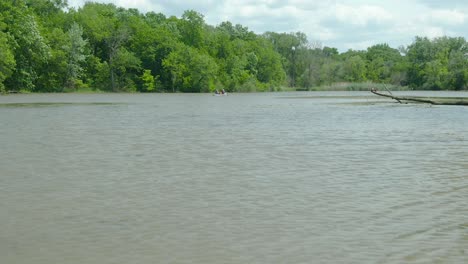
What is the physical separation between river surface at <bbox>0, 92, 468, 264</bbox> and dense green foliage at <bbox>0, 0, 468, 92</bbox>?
6951 cm

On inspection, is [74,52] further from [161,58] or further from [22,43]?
[161,58]

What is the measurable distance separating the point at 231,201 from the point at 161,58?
115 metres

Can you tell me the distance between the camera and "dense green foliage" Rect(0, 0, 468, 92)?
9400 cm

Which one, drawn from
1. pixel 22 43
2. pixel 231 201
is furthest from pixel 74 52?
pixel 231 201

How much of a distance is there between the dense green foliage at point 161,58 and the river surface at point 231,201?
69514 millimetres

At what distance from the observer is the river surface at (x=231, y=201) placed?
26.9ft

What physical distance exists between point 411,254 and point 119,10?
157621 mm

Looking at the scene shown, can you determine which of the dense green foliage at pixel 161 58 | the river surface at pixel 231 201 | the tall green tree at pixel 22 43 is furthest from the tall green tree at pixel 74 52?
the river surface at pixel 231 201

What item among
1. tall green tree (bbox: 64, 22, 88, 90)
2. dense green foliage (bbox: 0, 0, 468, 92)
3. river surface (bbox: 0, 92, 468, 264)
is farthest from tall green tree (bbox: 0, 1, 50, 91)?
river surface (bbox: 0, 92, 468, 264)

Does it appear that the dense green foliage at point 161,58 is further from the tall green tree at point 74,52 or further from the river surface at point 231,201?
the river surface at point 231,201

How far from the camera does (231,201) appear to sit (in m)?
11.6

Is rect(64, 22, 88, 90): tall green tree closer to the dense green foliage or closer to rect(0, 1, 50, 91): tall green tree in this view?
the dense green foliage

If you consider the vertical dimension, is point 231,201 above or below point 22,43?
below

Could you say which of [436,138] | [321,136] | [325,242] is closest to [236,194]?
[325,242]
